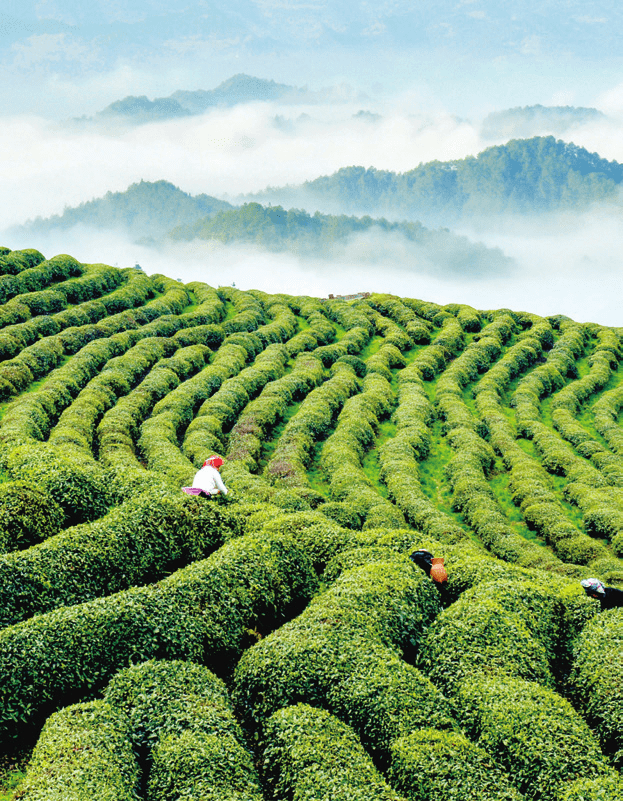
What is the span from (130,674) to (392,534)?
986 centimetres

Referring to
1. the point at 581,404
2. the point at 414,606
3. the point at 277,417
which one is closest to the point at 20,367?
the point at 277,417

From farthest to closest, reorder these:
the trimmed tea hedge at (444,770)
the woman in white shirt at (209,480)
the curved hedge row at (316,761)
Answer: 1. the woman in white shirt at (209,480)
2. the trimmed tea hedge at (444,770)
3. the curved hedge row at (316,761)

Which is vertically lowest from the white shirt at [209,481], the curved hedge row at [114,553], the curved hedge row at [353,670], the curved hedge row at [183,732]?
the curved hedge row at [183,732]

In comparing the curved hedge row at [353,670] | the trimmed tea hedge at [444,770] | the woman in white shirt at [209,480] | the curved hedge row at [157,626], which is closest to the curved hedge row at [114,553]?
the woman in white shirt at [209,480]

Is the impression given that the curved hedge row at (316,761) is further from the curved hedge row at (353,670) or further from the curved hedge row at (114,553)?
the curved hedge row at (114,553)

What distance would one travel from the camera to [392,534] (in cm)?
2136

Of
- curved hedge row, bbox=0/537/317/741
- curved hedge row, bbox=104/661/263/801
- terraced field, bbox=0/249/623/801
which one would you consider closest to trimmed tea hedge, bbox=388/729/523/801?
terraced field, bbox=0/249/623/801

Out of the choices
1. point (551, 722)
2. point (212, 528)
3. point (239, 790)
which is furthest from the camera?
point (212, 528)

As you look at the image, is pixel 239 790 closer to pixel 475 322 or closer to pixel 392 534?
pixel 392 534

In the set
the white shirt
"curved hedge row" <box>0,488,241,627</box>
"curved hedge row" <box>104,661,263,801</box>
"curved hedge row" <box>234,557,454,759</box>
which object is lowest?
"curved hedge row" <box>104,661,263,801</box>

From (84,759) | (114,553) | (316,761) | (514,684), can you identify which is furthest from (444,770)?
(114,553)

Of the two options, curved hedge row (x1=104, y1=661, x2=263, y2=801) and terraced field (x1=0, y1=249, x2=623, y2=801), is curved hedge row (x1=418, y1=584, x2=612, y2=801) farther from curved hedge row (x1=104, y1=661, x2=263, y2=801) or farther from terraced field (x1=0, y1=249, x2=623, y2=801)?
curved hedge row (x1=104, y1=661, x2=263, y2=801)

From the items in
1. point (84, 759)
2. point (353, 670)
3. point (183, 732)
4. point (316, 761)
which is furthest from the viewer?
point (353, 670)

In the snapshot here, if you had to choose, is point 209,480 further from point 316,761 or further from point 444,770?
point 444,770
